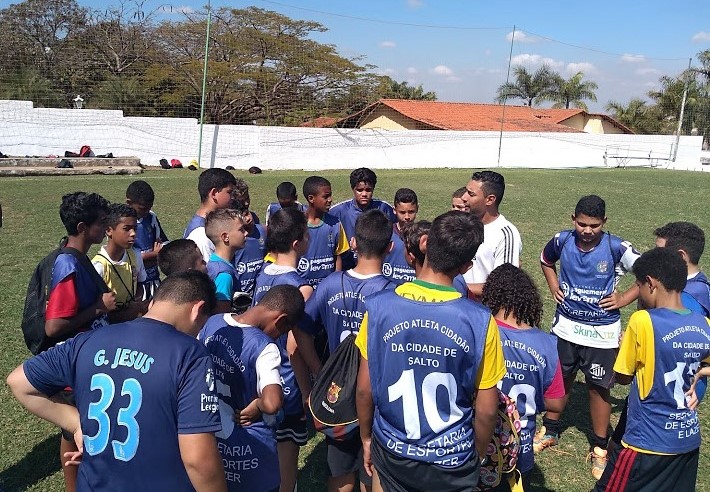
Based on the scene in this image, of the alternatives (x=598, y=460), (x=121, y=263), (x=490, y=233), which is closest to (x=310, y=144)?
(x=490, y=233)

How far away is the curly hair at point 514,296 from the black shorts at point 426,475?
807 millimetres

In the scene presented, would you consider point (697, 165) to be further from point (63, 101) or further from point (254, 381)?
point (254, 381)

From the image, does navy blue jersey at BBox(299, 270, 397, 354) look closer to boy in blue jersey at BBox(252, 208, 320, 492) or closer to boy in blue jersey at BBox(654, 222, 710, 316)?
boy in blue jersey at BBox(252, 208, 320, 492)

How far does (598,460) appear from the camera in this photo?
438cm

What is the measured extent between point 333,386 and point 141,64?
30.9 meters

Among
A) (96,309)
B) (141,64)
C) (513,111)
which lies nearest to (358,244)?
(96,309)

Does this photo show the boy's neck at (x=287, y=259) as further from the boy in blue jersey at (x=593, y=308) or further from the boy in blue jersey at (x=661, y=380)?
the boy in blue jersey at (x=593, y=308)

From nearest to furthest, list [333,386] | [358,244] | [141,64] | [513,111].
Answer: [333,386]
[358,244]
[141,64]
[513,111]

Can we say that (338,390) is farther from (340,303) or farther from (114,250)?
(114,250)

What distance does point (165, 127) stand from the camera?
82.1 feet

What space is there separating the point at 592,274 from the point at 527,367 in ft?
6.56

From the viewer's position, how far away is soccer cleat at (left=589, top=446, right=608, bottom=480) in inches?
169

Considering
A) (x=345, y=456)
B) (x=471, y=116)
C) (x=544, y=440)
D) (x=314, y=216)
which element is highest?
(x=471, y=116)

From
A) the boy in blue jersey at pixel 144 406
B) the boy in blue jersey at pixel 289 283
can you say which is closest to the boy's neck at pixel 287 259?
the boy in blue jersey at pixel 289 283
